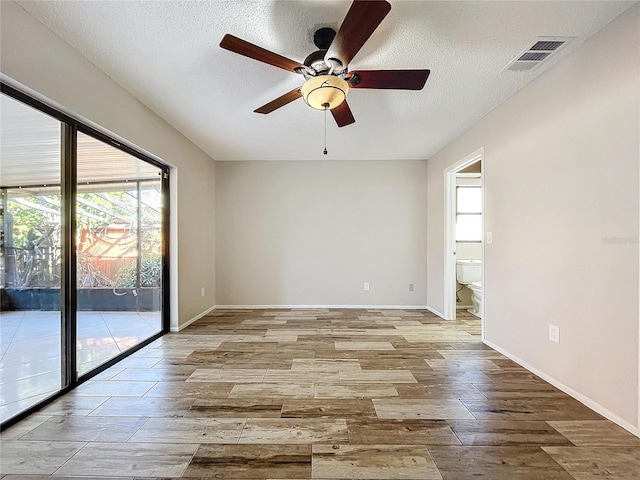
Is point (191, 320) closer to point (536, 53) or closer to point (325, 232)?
point (325, 232)

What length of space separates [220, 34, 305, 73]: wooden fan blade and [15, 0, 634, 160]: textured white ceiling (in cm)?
22

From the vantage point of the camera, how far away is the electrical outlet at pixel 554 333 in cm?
218

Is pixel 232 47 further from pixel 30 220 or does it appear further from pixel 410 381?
pixel 410 381

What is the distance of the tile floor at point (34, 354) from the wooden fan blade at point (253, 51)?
222cm

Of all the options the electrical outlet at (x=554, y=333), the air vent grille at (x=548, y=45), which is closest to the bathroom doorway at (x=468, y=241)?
the electrical outlet at (x=554, y=333)

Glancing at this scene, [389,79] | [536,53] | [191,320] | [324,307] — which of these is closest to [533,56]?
[536,53]

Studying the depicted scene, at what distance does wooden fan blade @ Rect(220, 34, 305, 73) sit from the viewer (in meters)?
1.57

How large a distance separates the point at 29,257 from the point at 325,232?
3468 mm

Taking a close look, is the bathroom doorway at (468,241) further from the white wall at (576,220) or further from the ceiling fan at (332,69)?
the ceiling fan at (332,69)

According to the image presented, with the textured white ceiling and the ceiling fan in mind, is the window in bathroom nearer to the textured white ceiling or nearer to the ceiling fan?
the textured white ceiling

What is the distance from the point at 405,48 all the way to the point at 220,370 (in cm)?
279

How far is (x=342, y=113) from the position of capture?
2357 millimetres

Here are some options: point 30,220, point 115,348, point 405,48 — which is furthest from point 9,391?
point 405,48

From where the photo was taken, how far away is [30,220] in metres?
2.02
